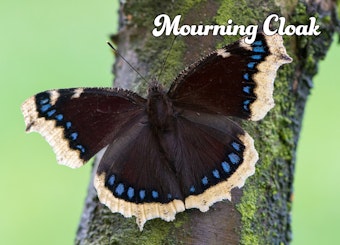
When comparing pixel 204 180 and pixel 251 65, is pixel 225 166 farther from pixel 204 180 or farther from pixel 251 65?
pixel 251 65

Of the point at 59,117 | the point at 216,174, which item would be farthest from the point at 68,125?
the point at 216,174

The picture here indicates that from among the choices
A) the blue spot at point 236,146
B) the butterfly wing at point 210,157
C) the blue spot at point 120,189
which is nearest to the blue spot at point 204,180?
the butterfly wing at point 210,157

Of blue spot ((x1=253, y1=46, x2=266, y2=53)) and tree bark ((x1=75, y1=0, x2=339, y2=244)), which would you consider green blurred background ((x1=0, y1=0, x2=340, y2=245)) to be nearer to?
tree bark ((x1=75, y1=0, x2=339, y2=244))

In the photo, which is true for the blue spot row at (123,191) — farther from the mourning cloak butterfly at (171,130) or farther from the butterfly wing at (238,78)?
the butterfly wing at (238,78)

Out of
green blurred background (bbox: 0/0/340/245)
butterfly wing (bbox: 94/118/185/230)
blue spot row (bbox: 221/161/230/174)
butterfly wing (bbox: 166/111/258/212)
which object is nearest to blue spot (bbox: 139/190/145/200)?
butterfly wing (bbox: 94/118/185/230)

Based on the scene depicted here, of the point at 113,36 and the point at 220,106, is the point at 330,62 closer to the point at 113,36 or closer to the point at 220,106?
the point at 113,36

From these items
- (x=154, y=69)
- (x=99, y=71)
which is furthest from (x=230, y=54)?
(x=99, y=71)
